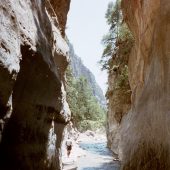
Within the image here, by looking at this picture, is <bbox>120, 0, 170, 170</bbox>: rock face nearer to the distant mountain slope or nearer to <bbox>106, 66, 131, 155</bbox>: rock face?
<bbox>106, 66, 131, 155</bbox>: rock face

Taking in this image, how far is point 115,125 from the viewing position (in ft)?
90.8

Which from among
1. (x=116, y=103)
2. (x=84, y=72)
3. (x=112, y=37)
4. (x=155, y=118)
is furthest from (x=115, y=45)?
(x=84, y=72)

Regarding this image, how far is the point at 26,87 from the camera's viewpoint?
563 centimetres

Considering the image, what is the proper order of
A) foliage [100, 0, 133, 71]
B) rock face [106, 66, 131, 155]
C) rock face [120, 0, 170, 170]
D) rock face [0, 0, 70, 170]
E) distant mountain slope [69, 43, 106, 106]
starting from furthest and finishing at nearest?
distant mountain slope [69, 43, 106, 106] < foliage [100, 0, 133, 71] < rock face [106, 66, 131, 155] < rock face [120, 0, 170, 170] < rock face [0, 0, 70, 170]

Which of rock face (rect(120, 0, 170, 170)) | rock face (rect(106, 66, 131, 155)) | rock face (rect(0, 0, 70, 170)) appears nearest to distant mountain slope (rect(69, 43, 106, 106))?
rock face (rect(106, 66, 131, 155))

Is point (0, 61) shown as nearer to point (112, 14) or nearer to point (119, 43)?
point (119, 43)

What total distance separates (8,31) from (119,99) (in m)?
21.1

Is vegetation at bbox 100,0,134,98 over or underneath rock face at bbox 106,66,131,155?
Result: over

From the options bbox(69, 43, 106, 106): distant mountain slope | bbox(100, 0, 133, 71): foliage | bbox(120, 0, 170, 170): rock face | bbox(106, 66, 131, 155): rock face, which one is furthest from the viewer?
bbox(69, 43, 106, 106): distant mountain slope

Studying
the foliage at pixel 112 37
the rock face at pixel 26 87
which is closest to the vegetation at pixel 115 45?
the foliage at pixel 112 37

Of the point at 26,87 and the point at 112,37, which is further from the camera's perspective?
the point at 112,37

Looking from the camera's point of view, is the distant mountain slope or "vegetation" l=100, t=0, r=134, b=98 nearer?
"vegetation" l=100, t=0, r=134, b=98

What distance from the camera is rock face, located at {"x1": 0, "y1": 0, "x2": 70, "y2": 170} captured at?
453 centimetres

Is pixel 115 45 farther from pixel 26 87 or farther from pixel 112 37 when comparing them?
pixel 26 87
